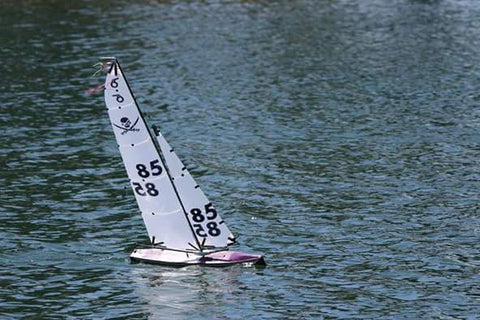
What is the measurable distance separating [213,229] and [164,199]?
251cm

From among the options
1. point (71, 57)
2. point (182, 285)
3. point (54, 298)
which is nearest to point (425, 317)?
point (182, 285)

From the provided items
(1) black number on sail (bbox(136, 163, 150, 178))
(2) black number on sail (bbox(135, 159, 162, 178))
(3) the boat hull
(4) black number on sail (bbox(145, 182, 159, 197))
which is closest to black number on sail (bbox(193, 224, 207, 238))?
(3) the boat hull

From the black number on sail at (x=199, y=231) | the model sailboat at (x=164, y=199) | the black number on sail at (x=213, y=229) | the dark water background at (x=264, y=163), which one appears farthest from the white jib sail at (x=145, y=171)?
the dark water background at (x=264, y=163)

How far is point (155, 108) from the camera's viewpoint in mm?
80500

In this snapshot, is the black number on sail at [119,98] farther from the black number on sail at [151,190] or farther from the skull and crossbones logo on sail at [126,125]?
the black number on sail at [151,190]

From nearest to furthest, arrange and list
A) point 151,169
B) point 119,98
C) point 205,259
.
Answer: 1. point 119,98
2. point 151,169
3. point 205,259

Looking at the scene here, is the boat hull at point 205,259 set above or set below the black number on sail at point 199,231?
below

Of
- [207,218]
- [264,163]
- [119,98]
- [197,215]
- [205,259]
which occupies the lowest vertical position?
[264,163]

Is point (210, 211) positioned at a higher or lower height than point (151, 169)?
lower

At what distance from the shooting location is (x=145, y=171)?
4275cm

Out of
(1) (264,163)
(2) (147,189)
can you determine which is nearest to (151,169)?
(2) (147,189)

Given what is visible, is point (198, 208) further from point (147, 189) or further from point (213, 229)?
point (147, 189)

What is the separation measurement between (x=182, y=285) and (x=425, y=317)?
10321mm

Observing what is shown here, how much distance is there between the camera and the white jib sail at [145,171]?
41.4 meters
